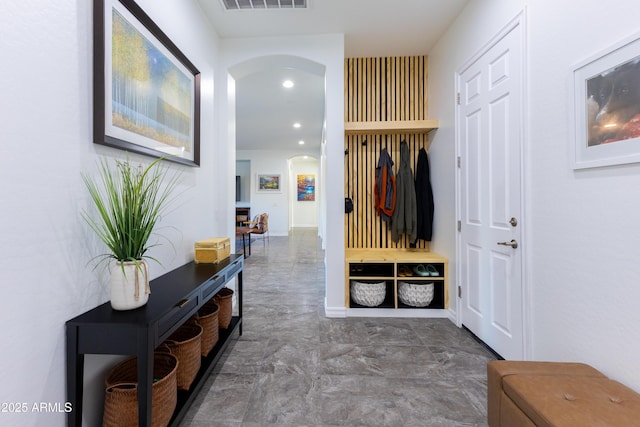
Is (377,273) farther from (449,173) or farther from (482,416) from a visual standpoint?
(482,416)

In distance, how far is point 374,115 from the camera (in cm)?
325

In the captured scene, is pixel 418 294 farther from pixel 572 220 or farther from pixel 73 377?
pixel 73 377

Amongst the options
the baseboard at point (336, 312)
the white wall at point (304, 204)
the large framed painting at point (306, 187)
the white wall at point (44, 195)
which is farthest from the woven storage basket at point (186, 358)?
the large framed painting at point (306, 187)

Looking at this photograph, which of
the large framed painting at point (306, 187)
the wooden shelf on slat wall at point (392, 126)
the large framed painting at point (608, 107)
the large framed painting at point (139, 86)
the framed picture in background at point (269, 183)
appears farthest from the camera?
the large framed painting at point (306, 187)

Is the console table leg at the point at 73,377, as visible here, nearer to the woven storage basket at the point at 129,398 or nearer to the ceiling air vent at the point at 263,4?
the woven storage basket at the point at 129,398

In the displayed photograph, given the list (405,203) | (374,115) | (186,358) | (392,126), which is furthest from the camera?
(374,115)

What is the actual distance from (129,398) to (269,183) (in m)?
7.86

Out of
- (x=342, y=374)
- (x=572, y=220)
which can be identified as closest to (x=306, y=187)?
A: (x=342, y=374)

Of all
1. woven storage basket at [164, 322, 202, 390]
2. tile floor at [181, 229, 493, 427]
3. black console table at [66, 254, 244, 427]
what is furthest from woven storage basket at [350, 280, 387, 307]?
black console table at [66, 254, 244, 427]

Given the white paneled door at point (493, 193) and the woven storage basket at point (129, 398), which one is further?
the white paneled door at point (493, 193)

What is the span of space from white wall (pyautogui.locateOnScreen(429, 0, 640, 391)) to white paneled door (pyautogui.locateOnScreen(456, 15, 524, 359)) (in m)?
0.11

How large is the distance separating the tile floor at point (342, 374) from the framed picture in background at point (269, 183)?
6.18 meters

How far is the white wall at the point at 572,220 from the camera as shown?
117 cm

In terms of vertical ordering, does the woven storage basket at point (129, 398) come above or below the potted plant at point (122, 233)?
below
